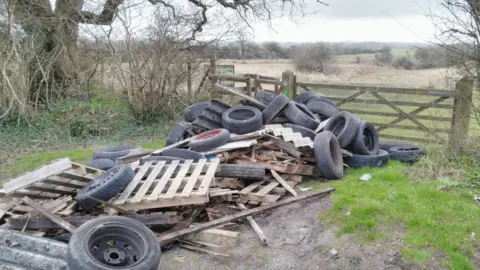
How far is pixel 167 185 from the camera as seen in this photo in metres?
5.42

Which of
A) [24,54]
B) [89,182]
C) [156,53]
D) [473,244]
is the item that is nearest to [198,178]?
[89,182]

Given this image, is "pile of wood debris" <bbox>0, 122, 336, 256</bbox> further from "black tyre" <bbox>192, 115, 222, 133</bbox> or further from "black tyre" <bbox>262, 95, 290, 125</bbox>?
"black tyre" <bbox>192, 115, 222, 133</bbox>

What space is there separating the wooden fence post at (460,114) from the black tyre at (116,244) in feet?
17.0

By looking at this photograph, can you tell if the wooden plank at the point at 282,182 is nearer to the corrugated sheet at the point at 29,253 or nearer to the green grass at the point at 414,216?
the green grass at the point at 414,216

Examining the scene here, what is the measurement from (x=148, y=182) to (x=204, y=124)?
282cm

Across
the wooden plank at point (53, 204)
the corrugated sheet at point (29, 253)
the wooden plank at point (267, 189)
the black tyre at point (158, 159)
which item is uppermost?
the black tyre at point (158, 159)

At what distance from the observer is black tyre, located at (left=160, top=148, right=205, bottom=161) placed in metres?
6.46

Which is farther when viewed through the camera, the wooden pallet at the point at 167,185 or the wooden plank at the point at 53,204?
the wooden pallet at the point at 167,185

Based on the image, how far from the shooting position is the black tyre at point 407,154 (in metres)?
7.27

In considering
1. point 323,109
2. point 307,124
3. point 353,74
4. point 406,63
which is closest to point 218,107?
point 307,124

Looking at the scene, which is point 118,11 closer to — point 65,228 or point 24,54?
point 24,54

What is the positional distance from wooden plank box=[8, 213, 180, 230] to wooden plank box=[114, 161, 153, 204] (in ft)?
1.04

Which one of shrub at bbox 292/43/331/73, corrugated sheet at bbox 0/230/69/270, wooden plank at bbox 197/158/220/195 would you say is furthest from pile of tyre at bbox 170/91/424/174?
shrub at bbox 292/43/331/73

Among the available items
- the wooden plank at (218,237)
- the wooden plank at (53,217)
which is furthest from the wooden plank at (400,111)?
the wooden plank at (53,217)
